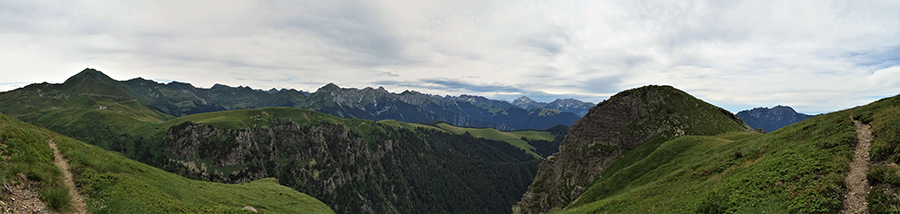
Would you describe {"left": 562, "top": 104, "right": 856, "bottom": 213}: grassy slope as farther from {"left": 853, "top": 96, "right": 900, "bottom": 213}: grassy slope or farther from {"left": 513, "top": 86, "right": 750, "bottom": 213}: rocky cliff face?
{"left": 513, "top": 86, "right": 750, "bottom": 213}: rocky cliff face

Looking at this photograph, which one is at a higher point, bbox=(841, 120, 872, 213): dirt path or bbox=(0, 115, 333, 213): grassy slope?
bbox=(841, 120, 872, 213): dirt path

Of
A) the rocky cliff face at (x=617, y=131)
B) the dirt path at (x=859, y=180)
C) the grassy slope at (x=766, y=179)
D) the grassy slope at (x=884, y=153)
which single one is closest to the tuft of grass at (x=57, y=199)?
the grassy slope at (x=766, y=179)

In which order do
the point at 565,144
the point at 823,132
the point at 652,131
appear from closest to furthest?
1. the point at 823,132
2. the point at 652,131
3. the point at 565,144

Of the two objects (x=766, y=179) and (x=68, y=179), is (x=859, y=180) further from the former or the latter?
(x=68, y=179)

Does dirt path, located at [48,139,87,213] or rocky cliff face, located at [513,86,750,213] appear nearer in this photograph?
dirt path, located at [48,139,87,213]

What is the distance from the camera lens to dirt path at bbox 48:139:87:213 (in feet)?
64.0

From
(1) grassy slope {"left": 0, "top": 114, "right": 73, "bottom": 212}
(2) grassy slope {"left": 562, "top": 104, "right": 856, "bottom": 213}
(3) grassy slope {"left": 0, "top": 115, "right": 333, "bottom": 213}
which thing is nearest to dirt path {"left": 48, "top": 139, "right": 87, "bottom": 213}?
(3) grassy slope {"left": 0, "top": 115, "right": 333, "bottom": 213}

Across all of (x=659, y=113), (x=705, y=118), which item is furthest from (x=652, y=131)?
(x=705, y=118)

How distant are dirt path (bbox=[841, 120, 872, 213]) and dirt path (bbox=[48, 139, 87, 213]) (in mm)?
47575

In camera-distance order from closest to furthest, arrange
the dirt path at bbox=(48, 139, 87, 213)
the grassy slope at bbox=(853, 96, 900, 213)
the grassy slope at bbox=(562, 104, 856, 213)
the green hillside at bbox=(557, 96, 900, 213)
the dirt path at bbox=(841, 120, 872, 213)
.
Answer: the grassy slope at bbox=(853, 96, 900, 213) → the dirt path at bbox=(841, 120, 872, 213) → the green hillside at bbox=(557, 96, 900, 213) → the dirt path at bbox=(48, 139, 87, 213) → the grassy slope at bbox=(562, 104, 856, 213)

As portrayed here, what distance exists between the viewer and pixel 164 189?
1201 inches

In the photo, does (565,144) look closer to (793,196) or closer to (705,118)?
(705,118)

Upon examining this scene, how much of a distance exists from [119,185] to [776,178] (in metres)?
53.9

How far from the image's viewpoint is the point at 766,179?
80.2 ft
